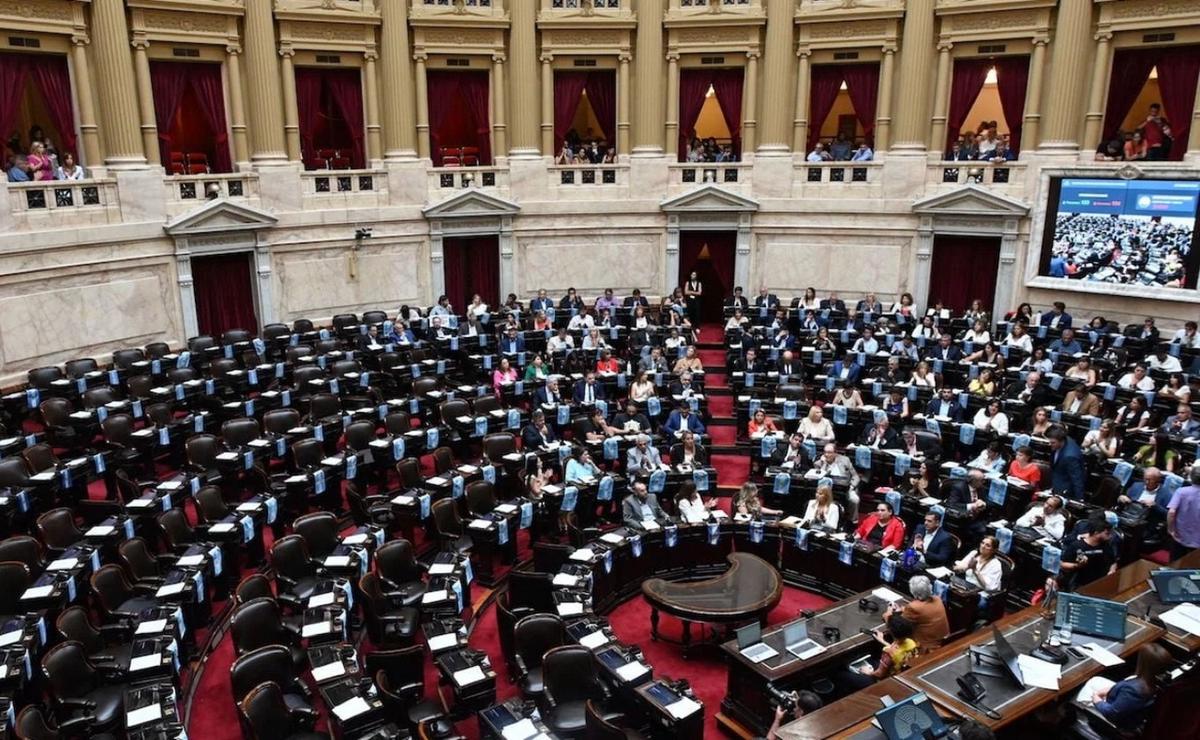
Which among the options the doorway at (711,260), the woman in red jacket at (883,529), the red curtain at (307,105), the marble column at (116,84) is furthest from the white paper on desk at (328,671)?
the doorway at (711,260)

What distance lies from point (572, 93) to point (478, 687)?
1967 centimetres

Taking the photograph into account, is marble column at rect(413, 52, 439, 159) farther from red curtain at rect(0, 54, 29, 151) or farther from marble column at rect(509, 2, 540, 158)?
red curtain at rect(0, 54, 29, 151)

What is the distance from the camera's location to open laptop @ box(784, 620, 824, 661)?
9844mm

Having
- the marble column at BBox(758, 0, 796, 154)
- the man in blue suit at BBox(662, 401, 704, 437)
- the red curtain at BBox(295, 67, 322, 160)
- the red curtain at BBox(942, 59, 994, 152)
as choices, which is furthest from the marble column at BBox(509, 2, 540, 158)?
the man in blue suit at BBox(662, 401, 704, 437)

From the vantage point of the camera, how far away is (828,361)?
1953cm

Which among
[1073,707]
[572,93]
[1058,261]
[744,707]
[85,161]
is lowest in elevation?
[744,707]

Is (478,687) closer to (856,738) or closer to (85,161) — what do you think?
(856,738)

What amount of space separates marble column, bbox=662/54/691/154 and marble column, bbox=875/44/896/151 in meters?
5.44

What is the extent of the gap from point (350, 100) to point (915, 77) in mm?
14773

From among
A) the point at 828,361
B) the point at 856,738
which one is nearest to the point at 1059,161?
the point at 828,361

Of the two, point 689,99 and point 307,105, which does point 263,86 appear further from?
point 689,99

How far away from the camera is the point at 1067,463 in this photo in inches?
549

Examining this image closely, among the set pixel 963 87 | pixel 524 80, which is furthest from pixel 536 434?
pixel 963 87

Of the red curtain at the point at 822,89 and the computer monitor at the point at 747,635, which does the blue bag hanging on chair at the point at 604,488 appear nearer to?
the computer monitor at the point at 747,635
